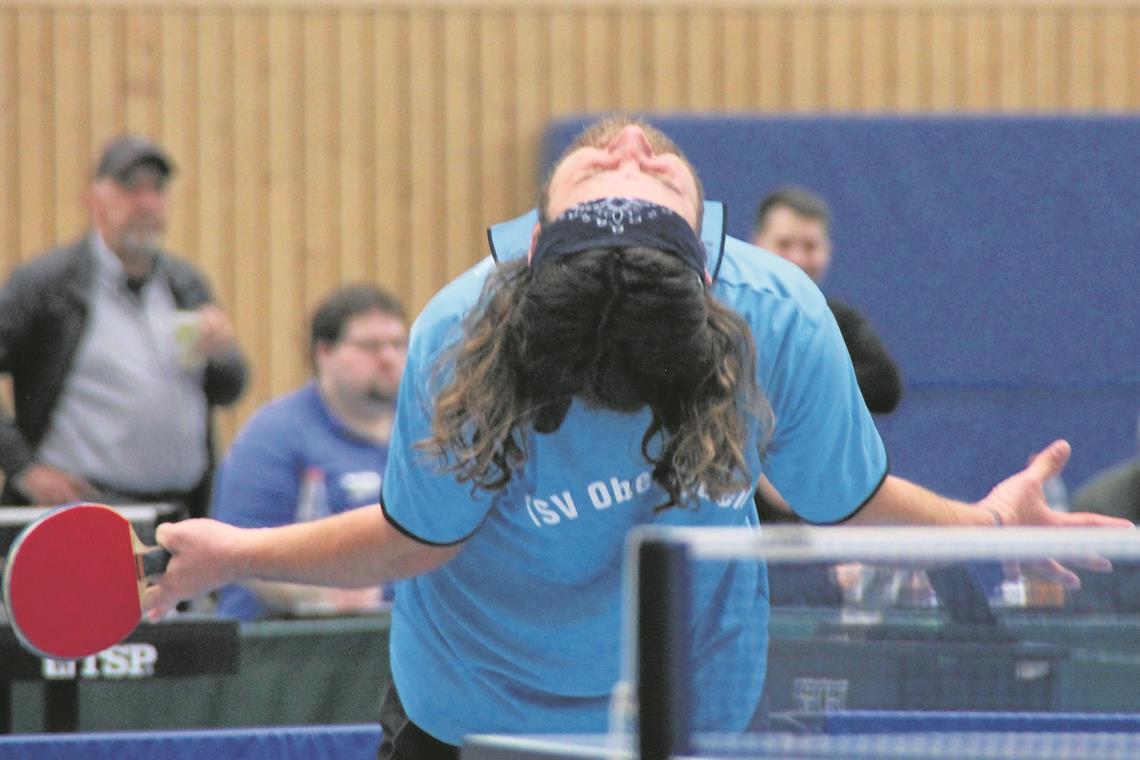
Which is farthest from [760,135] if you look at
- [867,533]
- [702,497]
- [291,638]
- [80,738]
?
[867,533]

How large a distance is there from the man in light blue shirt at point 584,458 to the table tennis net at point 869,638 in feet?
0.08

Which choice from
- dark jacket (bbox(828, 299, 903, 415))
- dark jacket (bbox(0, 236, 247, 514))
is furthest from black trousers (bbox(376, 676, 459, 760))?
dark jacket (bbox(0, 236, 247, 514))

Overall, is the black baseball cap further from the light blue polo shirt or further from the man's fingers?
the man's fingers

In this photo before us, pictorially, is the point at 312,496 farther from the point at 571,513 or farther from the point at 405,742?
the point at 571,513

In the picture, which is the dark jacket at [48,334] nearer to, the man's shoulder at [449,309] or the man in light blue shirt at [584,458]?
the man in light blue shirt at [584,458]

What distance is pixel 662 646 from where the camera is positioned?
137cm

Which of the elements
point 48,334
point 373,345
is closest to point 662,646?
point 373,345

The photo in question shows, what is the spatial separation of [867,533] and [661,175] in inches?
24.9

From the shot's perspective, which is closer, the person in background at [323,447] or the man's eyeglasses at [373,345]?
the person in background at [323,447]

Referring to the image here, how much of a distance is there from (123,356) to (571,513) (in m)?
3.11

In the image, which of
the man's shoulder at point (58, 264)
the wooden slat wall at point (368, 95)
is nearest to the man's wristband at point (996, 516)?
the man's shoulder at point (58, 264)

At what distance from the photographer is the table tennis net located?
1.36 meters

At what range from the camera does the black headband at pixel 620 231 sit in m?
1.73

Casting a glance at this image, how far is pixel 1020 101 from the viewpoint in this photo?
7.34 meters
